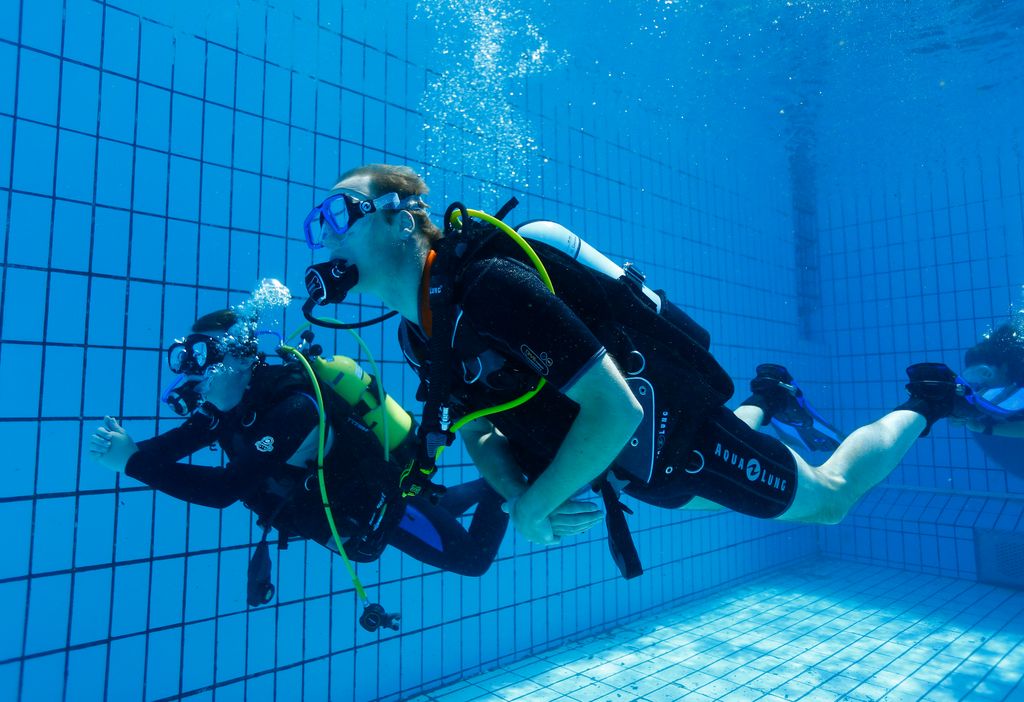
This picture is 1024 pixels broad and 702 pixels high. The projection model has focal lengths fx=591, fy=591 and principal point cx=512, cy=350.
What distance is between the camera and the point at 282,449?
9.38ft

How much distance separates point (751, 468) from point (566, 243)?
119 cm

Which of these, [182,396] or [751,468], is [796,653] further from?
[182,396]

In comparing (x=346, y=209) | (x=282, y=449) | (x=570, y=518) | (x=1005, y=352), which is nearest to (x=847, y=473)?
(x=570, y=518)

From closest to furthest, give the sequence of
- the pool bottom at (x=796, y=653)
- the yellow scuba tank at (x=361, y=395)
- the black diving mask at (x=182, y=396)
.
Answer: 1. the black diving mask at (x=182, y=396)
2. the yellow scuba tank at (x=361, y=395)
3. the pool bottom at (x=796, y=653)

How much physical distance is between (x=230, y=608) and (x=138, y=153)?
8.52ft

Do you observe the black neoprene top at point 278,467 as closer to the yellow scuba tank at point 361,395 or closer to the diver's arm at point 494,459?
the yellow scuba tank at point 361,395

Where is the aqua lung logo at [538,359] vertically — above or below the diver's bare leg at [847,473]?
above

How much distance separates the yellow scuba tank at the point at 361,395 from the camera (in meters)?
3.27

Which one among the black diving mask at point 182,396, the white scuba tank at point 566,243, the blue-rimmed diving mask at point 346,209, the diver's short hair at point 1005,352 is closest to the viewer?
the white scuba tank at point 566,243

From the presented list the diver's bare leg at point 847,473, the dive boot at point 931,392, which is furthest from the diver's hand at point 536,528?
the dive boot at point 931,392

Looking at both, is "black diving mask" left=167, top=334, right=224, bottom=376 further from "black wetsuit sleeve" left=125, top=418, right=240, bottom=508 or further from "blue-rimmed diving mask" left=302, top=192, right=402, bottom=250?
"blue-rimmed diving mask" left=302, top=192, right=402, bottom=250

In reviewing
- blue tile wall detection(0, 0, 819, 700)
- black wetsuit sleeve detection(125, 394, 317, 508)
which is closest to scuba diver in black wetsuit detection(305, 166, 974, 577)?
black wetsuit sleeve detection(125, 394, 317, 508)

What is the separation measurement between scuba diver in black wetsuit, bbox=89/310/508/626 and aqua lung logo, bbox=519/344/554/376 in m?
1.40

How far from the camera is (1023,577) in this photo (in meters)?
6.71
